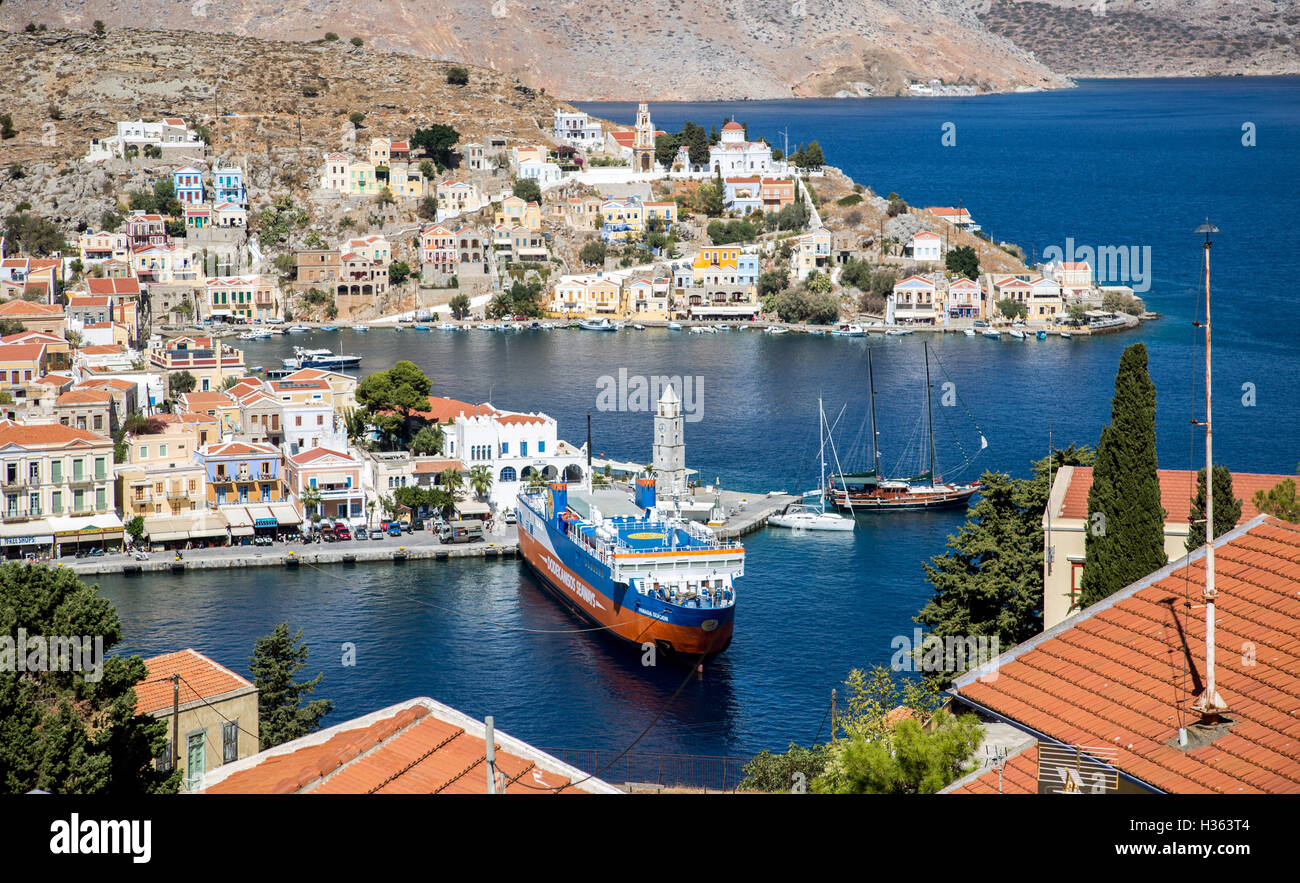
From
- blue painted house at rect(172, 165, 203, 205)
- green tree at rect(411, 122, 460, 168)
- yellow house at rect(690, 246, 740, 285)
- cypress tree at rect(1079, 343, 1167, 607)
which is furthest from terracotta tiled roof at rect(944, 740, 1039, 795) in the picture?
green tree at rect(411, 122, 460, 168)

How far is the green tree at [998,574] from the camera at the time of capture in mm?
22594

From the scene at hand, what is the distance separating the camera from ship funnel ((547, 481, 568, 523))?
3884cm

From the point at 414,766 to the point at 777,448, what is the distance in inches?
1736

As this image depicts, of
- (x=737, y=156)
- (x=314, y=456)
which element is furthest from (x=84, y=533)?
(x=737, y=156)

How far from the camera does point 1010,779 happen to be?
28.3 feet

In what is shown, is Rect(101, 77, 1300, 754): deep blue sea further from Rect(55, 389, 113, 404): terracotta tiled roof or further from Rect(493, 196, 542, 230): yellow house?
Rect(493, 196, 542, 230): yellow house

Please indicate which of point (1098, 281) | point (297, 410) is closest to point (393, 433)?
point (297, 410)

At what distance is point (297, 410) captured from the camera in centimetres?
4762

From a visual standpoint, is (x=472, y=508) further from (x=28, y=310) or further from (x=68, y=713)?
(x=68, y=713)

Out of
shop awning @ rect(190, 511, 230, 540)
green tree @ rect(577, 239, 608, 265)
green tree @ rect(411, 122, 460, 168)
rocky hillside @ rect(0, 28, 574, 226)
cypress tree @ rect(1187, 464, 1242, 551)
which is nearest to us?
cypress tree @ rect(1187, 464, 1242, 551)

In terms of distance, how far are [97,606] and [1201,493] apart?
1194cm

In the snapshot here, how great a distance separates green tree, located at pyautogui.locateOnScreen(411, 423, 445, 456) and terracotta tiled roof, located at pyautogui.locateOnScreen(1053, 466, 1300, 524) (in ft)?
97.0
